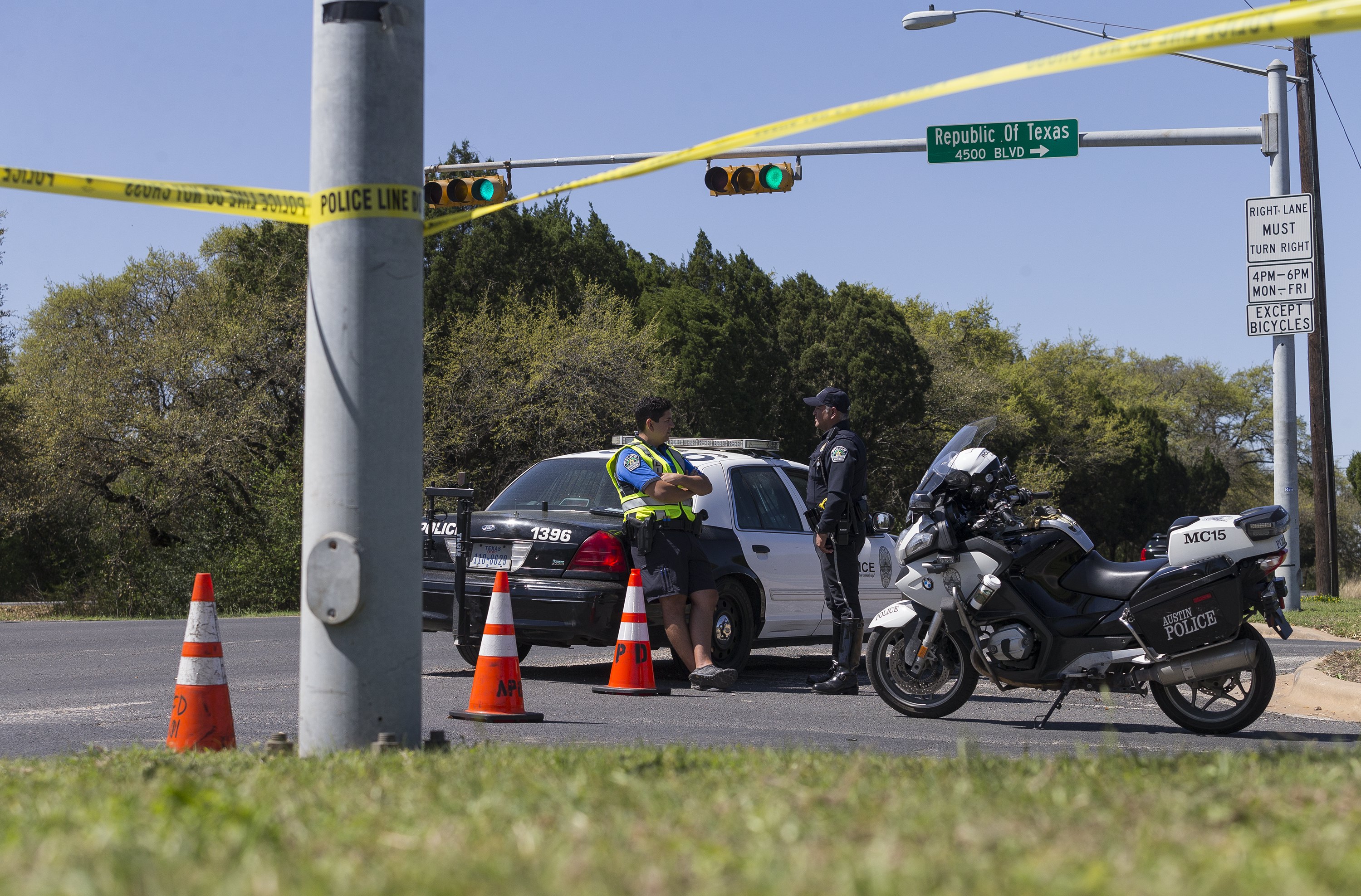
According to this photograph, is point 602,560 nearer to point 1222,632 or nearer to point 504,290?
point 1222,632

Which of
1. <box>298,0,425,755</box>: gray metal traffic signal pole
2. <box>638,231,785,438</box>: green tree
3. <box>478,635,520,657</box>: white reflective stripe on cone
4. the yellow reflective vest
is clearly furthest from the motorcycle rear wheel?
<box>638,231,785,438</box>: green tree

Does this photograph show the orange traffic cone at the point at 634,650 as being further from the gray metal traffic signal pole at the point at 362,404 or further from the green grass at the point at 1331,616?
the green grass at the point at 1331,616

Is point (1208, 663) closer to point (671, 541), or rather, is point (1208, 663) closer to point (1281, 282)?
point (671, 541)

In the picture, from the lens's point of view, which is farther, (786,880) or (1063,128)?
(1063,128)

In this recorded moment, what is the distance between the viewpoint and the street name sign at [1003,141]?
14.6 m

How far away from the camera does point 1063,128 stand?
1461 cm

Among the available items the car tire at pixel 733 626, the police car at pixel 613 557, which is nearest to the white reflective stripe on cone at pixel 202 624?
the police car at pixel 613 557

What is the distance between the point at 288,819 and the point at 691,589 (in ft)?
18.1

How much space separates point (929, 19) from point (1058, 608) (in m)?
12.0

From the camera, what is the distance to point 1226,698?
6.65m

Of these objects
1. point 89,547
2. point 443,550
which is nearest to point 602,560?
point 443,550

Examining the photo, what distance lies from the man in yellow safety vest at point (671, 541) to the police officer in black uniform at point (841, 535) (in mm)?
729

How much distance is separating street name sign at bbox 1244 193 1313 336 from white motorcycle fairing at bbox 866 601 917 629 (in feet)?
35.4

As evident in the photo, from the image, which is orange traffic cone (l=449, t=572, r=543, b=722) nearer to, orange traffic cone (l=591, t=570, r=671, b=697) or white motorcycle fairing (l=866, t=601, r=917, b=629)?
orange traffic cone (l=591, t=570, r=671, b=697)
